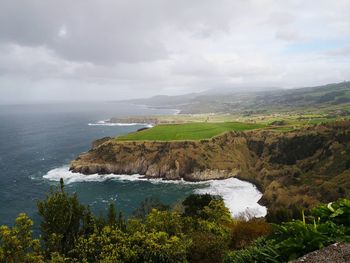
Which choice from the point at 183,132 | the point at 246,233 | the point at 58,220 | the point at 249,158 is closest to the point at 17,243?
the point at 58,220

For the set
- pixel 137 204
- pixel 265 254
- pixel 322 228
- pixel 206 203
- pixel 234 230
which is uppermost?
pixel 322 228

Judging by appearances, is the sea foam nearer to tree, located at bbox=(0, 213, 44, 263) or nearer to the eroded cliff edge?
the eroded cliff edge

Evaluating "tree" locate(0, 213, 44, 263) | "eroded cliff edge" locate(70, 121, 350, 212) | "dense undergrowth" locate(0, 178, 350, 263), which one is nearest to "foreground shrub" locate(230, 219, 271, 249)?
"dense undergrowth" locate(0, 178, 350, 263)

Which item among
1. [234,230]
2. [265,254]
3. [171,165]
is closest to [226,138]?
[171,165]

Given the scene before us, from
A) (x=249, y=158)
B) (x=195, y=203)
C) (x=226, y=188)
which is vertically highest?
(x=195, y=203)

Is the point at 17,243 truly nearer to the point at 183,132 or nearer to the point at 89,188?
the point at 89,188

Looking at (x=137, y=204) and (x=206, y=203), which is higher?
(x=206, y=203)

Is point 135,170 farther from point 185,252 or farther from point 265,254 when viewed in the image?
point 265,254
